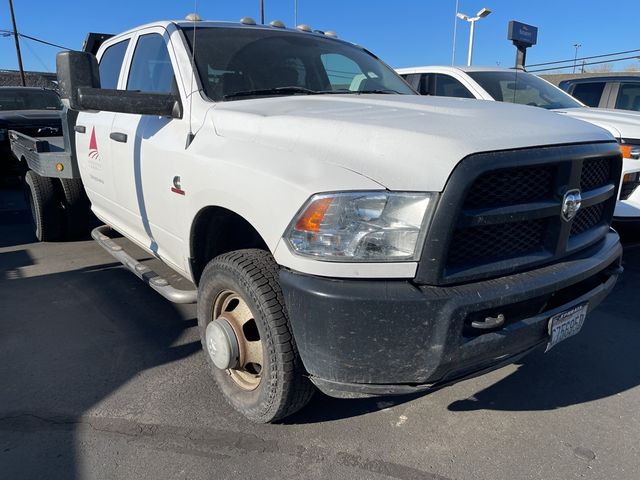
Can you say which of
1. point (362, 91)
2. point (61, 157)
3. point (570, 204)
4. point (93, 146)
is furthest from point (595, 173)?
point (61, 157)

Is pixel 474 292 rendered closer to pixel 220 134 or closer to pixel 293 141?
pixel 293 141

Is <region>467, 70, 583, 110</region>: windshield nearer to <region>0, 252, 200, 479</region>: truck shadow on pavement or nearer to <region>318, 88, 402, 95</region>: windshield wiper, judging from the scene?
<region>318, 88, 402, 95</region>: windshield wiper

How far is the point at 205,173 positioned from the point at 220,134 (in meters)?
0.23

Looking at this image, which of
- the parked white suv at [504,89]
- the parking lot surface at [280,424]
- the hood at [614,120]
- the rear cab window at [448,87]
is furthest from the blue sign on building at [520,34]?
the parking lot surface at [280,424]

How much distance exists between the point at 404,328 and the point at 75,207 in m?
4.87

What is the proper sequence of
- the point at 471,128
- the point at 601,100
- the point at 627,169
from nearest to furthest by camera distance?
1. the point at 471,128
2. the point at 627,169
3. the point at 601,100

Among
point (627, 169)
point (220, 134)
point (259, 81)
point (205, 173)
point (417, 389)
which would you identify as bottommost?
point (417, 389)

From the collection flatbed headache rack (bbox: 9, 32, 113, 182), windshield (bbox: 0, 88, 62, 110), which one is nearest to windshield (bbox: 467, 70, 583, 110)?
flatbed headache rack (bbox: 9, 32, 113, 182)

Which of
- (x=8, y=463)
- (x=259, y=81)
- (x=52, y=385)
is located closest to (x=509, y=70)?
(x=259, y=81)

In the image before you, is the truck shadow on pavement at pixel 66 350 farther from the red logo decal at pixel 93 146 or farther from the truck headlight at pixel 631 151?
the truck headlight at pixel 631 151

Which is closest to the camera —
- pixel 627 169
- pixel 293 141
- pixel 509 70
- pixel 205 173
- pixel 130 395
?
pixel 293 141

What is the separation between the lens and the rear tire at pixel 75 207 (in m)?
5.46

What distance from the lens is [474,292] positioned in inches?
77.7

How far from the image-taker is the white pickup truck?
1928mm
